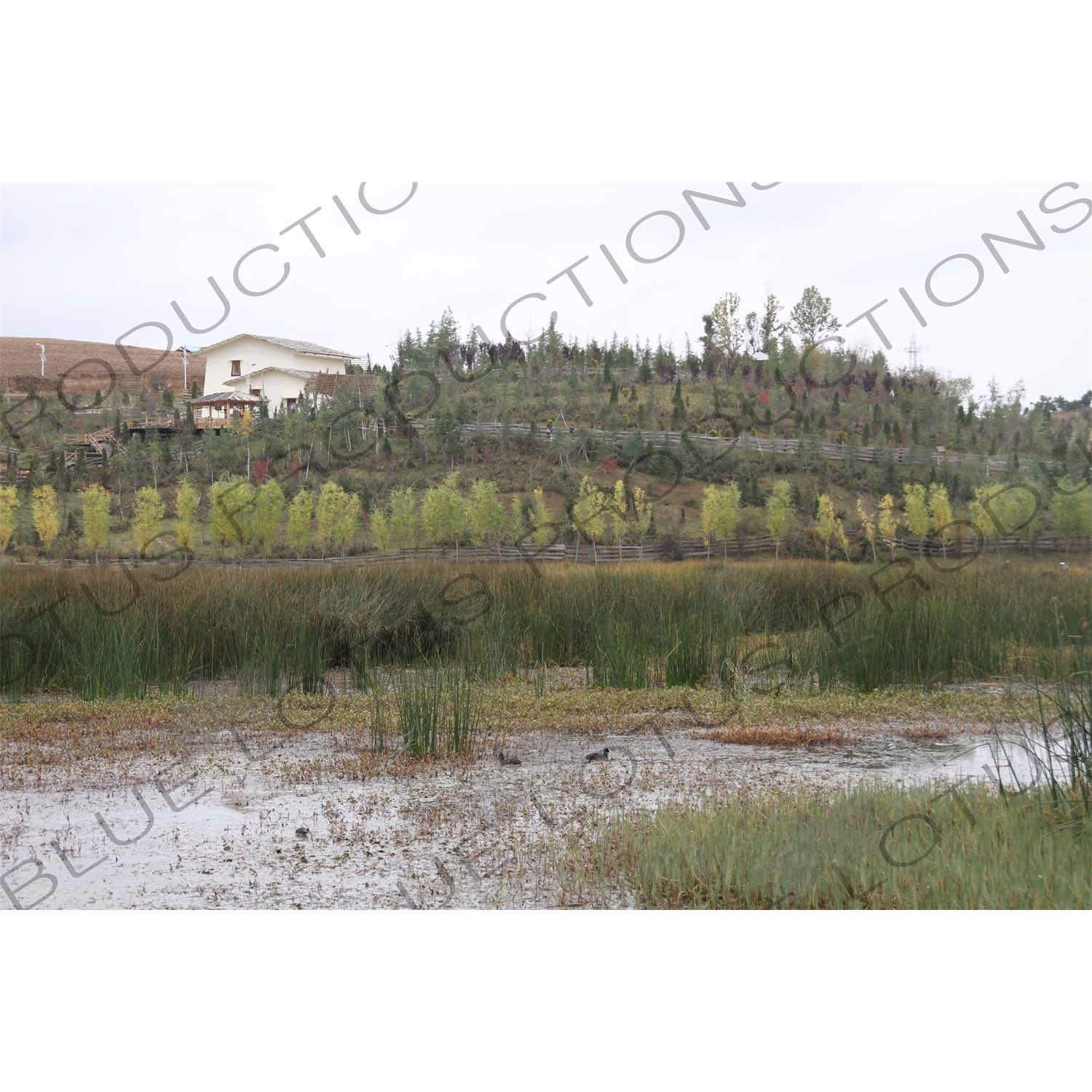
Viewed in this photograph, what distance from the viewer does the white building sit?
1471 inches

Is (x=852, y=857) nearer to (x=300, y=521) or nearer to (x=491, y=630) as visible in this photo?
(x=491, y=630)

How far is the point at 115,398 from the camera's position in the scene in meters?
38.4

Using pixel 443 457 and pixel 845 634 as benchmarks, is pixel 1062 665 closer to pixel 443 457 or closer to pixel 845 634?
pixel 845 634

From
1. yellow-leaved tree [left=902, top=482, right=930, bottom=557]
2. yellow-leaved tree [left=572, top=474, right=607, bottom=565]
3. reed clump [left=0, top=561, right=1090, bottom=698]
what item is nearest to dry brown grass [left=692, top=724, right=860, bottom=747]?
reed clump [left=0, top=561, right=1090, bottom=698]

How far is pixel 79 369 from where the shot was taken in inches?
1836

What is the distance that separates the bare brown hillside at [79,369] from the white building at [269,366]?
249 cm

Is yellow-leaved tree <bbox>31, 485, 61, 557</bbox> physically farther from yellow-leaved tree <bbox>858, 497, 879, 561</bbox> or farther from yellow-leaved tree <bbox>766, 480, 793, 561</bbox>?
yellow-leaved tree <bbox>858, 497, 879, 561</bbox>

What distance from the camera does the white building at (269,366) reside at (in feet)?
123

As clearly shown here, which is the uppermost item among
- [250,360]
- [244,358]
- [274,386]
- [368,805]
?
[244,358]

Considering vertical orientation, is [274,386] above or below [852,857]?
above

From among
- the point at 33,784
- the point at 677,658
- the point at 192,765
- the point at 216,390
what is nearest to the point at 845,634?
the point at 677,658

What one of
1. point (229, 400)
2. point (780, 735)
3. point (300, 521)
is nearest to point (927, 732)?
point (780, 735)

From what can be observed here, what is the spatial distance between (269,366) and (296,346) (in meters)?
2.14

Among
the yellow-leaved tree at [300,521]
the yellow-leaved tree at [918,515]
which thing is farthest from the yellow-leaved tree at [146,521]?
the yellow-leaved tree at [918,515]
